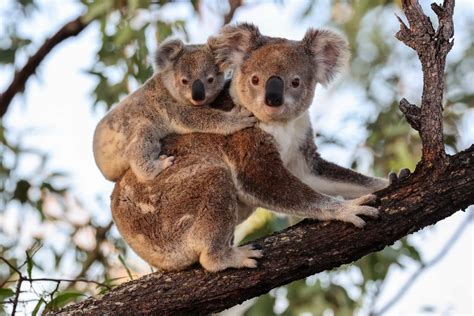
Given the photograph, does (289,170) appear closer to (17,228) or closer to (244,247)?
(244,247)

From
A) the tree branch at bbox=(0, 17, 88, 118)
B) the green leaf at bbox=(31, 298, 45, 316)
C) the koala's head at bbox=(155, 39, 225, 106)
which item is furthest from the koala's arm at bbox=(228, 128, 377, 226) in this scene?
the tree branch at bbox=(0, 17, 88, 118)

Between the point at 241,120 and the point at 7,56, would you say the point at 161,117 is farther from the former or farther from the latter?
the point at 7,56

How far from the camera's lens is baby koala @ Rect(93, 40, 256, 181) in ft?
15.4

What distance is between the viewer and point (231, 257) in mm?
4141

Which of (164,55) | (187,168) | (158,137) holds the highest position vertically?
(164,55)

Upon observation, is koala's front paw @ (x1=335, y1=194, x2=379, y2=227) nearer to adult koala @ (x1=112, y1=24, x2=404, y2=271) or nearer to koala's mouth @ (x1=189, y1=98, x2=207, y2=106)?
adult koala @ (x1=112, y1=24, x2=404, y2=271)

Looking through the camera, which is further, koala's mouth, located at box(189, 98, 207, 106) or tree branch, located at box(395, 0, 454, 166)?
koala's mouth, located at box(189, 98, 207, 106)

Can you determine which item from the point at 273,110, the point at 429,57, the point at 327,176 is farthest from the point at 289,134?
the point at 429,57

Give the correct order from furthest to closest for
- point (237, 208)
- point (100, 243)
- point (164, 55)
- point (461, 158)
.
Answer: point (100, 243) → point (164, 55) → point (237, 208) → point (461, 158)

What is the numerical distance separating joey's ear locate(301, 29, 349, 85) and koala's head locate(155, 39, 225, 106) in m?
0.53

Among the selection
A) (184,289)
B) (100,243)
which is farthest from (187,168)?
(100,243)

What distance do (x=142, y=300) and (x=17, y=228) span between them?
3.57m

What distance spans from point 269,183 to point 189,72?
3.35ft

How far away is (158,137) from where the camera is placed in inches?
195
